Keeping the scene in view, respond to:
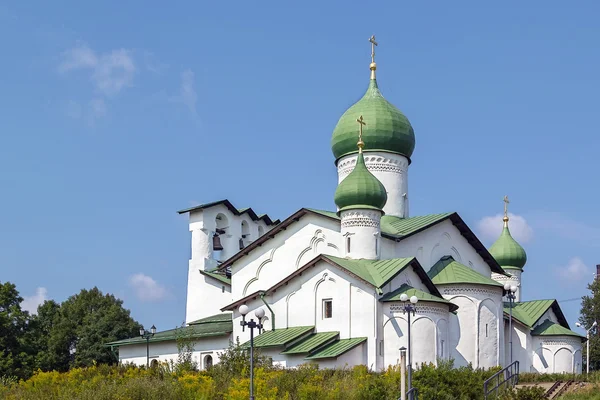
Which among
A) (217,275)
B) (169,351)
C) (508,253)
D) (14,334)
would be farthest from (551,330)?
(14,334)

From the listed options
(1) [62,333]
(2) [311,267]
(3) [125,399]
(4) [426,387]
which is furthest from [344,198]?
(1) [62,333]

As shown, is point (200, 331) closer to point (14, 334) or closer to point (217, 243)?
point (217, 243)

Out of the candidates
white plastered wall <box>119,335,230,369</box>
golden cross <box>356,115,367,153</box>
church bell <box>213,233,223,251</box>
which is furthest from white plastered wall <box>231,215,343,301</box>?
golden cross <box>356,115,367,153</box>

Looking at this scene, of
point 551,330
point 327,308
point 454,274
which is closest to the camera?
point 327,308

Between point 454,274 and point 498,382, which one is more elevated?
point 454,274

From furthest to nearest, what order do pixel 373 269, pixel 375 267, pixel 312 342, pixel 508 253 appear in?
pixel 508 253 → pixel 375 267 → pixel 373 269 → pixel 312 342

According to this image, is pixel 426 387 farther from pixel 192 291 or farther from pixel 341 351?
pixel 192 291

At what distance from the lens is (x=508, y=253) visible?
42.4 m

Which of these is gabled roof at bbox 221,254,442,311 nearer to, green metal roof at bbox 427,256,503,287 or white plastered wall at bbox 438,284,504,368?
white plastered wall at bbox 438,284,504,368

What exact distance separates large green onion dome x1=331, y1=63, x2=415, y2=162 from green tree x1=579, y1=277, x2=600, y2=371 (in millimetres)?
22358

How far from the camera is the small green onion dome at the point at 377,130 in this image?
38562 millimetres

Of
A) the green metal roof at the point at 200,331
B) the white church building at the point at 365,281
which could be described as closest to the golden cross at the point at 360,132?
the white church building at the point at 365,281

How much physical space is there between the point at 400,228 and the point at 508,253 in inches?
333

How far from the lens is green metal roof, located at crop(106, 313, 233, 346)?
36.0 meters
